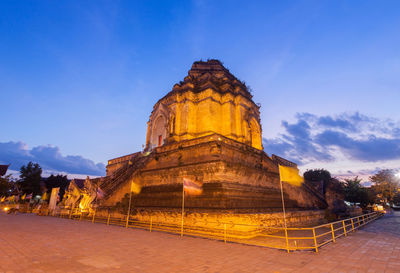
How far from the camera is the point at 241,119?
92.6 feet

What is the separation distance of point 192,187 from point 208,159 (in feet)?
13.9

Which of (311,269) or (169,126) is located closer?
(311,269)

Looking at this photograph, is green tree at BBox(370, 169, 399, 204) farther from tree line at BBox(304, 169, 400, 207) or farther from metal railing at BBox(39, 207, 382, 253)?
metal railing at BBox(39, 207, 382, 253)

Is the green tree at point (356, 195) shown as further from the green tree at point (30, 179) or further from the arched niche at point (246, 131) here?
the green tree at point (30, 179)

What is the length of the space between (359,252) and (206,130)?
19.9m

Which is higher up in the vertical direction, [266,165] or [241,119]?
[241,119]

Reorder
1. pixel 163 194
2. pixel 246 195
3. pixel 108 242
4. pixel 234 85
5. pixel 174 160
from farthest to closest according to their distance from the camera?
pixel 234 85 → pixel 174 160 → pixel 163 194 → pixel 246 195 → pixel 108 242

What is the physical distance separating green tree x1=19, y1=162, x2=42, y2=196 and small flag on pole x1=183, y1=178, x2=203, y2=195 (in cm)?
5411

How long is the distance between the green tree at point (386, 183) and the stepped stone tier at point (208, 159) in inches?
1451

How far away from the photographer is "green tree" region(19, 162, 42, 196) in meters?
49.9

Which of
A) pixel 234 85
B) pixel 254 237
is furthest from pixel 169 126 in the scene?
pixel 254 237

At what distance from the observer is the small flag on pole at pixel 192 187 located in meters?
13.2

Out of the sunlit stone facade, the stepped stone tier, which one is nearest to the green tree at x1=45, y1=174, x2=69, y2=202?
the stepped stone tier

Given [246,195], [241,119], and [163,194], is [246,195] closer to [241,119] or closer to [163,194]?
[163,194]
